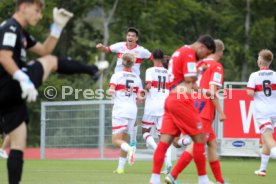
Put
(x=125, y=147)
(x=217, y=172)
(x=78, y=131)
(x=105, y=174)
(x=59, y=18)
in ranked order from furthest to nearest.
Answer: (x=78, y=131) → (x=105, y=174) → (x=125, y=147) → (x=217, y=172) → (x=59, y=18)

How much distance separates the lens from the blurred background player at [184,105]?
10.6 metres

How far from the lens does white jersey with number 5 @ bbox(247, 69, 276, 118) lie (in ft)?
50.4

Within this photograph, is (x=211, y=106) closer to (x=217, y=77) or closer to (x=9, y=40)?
(x=217, y=77)

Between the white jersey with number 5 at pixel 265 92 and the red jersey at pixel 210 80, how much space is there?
3.46 metres

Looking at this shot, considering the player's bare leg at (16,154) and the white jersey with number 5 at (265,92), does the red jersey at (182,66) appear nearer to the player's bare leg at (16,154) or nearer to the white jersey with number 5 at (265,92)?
the player's bare leg at (16,154)

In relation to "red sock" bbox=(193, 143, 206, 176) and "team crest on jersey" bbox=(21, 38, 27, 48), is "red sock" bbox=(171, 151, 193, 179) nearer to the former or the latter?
"red sock" bbox=(193, 143, 206, 176)

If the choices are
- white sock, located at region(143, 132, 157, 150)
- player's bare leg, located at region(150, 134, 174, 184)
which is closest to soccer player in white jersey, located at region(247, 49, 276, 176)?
white sock, located at region(143, 132, 157, 150)

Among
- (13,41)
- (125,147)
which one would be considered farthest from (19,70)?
(125,147)

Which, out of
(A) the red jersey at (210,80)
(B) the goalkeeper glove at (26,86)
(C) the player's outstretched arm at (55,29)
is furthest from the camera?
(A) the red jersey at (210,80)

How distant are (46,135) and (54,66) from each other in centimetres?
1383

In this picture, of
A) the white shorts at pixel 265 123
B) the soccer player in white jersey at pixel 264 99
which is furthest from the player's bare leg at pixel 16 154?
the white shorts at pixel 265 123

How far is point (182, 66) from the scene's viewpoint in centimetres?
1065

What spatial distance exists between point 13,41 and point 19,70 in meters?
0.36

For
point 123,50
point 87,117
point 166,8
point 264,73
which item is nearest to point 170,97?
point 264,73
